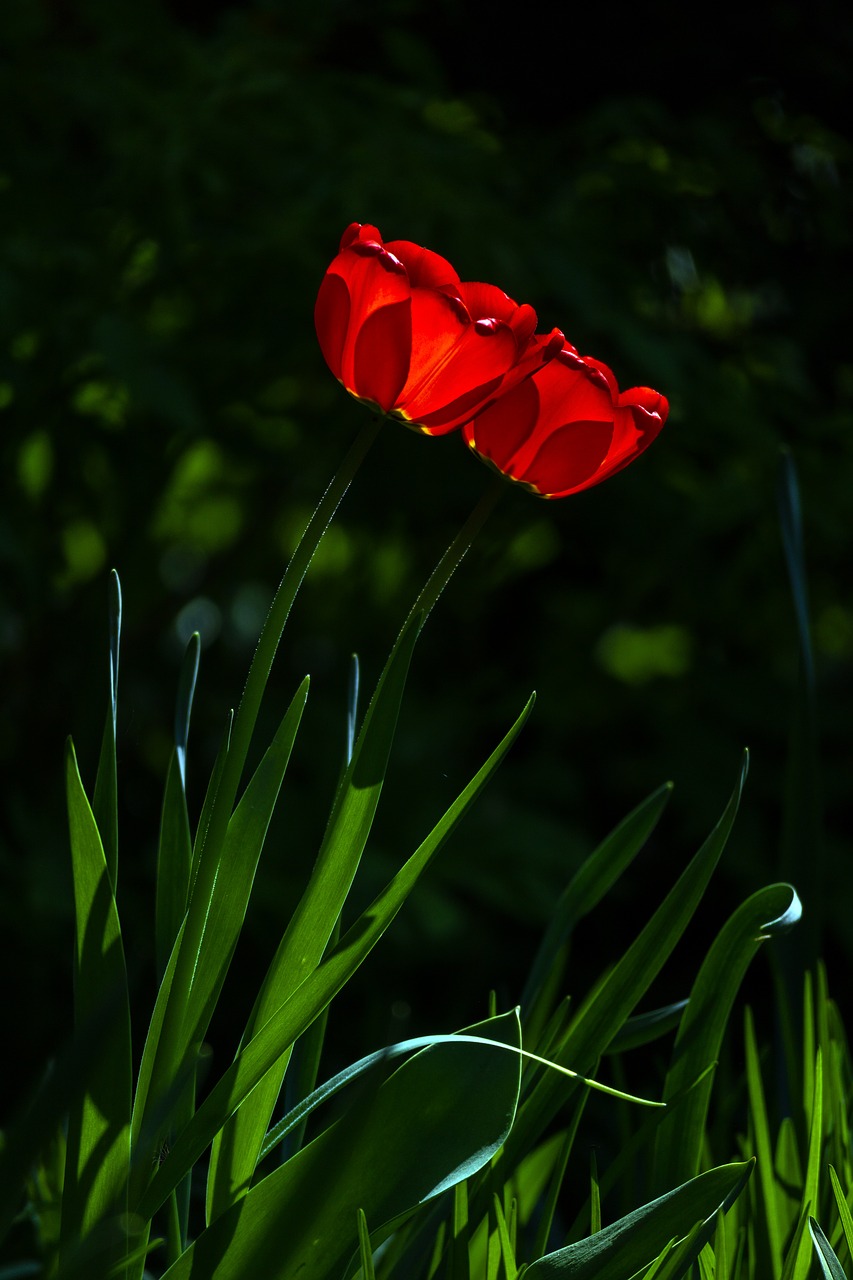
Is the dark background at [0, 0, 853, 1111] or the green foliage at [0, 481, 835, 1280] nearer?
the green foliage at [0, 481, 835, 1280]

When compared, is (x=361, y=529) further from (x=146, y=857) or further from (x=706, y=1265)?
(x=706, y=1265)

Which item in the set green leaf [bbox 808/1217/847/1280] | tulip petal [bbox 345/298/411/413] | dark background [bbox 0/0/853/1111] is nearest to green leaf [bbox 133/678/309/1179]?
tulip petal [bbox 345/298/411/413]

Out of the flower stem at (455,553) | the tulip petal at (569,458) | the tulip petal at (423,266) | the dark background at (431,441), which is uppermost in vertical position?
the tulip petal at (423,266)

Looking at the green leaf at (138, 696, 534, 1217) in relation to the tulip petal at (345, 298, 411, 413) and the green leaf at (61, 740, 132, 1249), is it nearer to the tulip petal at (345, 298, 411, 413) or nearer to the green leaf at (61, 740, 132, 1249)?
the green leaf at (61, 740, 132, 1249)

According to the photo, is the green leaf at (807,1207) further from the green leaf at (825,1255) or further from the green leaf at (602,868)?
the green leaf at (602,868)

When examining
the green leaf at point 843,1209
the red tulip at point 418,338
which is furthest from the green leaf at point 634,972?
the red tulip at point 418,338

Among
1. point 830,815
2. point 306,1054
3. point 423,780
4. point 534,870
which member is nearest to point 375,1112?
point 306,1054

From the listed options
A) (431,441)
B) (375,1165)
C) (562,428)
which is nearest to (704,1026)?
(375,1165)
